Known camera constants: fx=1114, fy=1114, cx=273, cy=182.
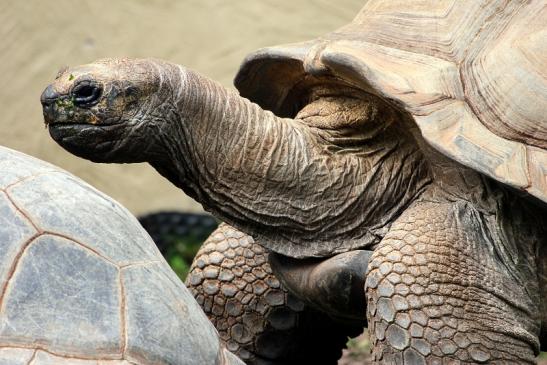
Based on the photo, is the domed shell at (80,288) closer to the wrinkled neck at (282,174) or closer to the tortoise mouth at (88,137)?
the tortoise mouth at (88,137)

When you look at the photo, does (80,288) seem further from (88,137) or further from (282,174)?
(282,174)

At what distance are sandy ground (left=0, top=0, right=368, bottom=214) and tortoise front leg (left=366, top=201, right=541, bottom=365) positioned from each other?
12.8ft

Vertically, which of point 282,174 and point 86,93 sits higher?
point 86,93

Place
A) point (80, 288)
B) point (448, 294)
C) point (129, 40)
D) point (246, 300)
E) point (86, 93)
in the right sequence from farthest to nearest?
point (129, 40) < point (246, 300) < point (448, 294) < point (86, 93) < point (80, 288)

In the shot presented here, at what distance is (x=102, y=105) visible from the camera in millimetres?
3738

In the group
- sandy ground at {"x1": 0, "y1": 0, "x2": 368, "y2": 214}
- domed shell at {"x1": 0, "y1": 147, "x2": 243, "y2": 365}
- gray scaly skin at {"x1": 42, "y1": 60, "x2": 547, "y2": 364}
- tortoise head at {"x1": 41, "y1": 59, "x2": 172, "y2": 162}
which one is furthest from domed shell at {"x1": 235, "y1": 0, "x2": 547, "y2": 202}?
sandy ground at {"x1": 0, "y1": 0, "x2": 368, "y2": 214}

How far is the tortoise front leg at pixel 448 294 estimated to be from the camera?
3762mm

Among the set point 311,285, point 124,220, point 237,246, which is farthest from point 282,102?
point 124,220

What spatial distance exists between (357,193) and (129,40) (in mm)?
3972

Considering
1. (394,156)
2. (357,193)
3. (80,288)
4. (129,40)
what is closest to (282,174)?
(357,193)

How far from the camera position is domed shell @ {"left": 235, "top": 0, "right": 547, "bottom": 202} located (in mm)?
3873

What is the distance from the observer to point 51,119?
370cm

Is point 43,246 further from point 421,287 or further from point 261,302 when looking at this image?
point 261,302

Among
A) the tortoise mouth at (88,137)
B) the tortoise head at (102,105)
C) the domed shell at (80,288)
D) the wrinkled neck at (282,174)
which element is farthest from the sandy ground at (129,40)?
the domed shell at (80,288)
